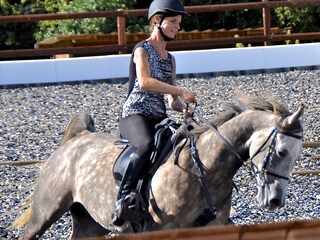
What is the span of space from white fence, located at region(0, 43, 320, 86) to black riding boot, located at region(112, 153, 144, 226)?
507 inches

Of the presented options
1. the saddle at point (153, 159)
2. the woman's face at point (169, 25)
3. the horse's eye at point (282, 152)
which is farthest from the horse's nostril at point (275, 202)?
the woman's face at point (169, 25)

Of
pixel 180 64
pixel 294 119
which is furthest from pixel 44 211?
pixel 180 64

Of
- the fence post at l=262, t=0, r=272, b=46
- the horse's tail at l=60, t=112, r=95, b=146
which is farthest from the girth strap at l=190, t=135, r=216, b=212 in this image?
the fence post at l=262, t=0, r=272, b=46

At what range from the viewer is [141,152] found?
23.6 ft

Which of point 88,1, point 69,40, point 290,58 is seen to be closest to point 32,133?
point 290,58

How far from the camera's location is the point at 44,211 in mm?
8000

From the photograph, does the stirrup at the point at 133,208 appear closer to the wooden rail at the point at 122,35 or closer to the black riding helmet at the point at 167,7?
the black riding helmet at the point at 167,7

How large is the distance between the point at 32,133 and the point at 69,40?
843cm

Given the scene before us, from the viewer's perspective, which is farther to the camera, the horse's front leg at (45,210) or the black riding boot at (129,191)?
the horse's front leg at (45,210)

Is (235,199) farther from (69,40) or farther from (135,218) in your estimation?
(69,40)

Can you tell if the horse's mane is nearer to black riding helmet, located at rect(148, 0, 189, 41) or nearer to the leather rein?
the leather rein

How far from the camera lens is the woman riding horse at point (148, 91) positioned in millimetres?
7168

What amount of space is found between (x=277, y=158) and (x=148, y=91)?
3.16 feet

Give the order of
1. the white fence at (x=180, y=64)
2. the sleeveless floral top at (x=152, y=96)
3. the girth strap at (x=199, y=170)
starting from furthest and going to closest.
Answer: the white fence at (x=180, y=64) → the sleeveless floral top at (x=152, y=96) → the girth strap at (x=199, y=170)
